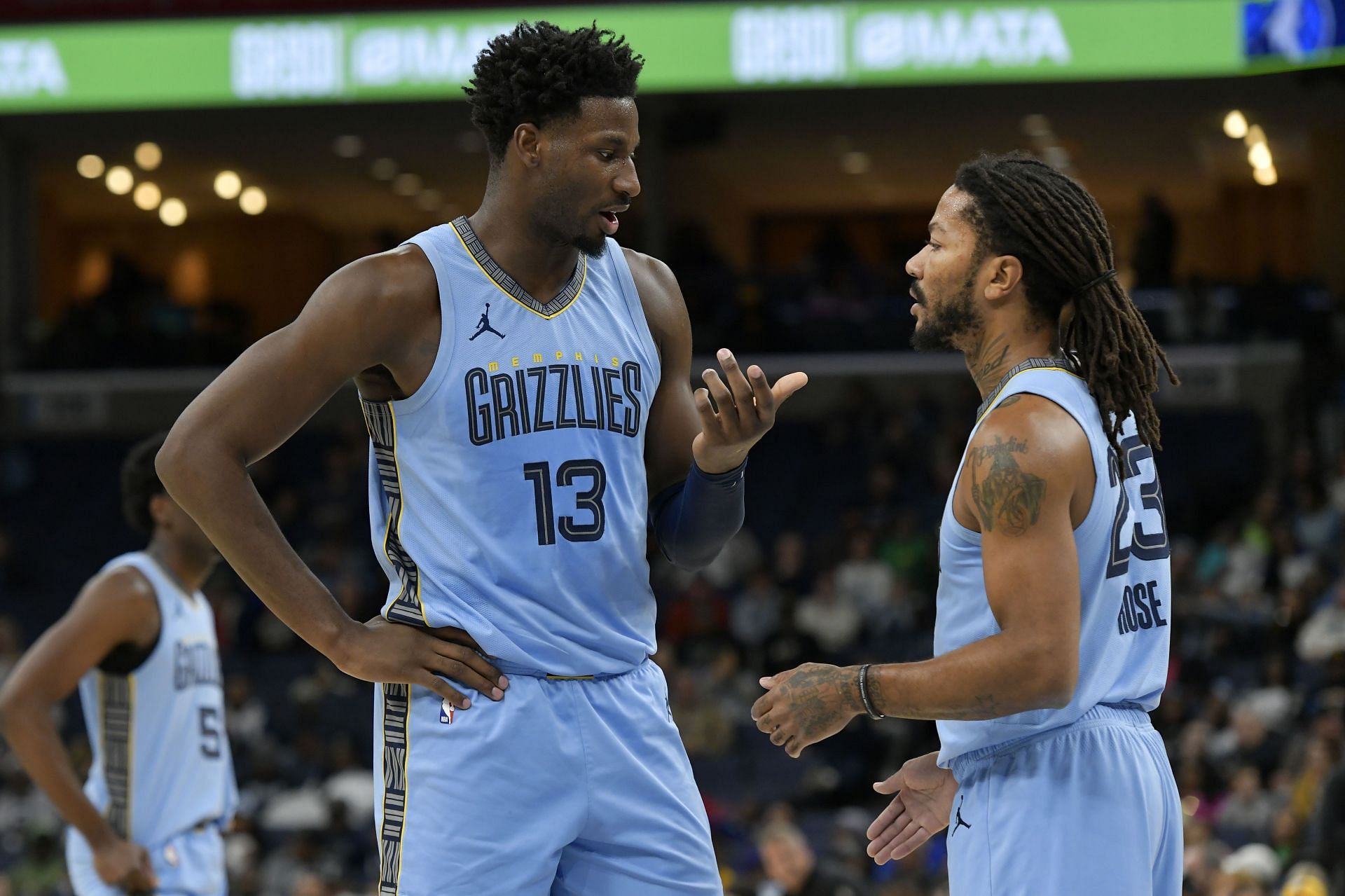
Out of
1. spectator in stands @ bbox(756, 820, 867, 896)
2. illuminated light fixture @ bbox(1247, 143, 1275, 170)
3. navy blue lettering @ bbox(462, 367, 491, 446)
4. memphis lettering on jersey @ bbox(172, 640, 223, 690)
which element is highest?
illuminated light fixture @ bbox(1247, 143, 1275, 170)

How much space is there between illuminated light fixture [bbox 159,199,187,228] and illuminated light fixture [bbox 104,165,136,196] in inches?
36.2

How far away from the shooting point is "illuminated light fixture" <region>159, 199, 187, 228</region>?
24.0m

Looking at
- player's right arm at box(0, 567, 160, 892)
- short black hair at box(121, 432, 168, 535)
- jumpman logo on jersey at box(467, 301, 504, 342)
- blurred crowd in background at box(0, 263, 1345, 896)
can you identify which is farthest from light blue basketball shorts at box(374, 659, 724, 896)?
blurred crowd in background at box(0, 263, 1345, 896)

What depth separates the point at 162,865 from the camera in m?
4.99

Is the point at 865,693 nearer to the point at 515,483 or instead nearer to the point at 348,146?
the point at 515,483

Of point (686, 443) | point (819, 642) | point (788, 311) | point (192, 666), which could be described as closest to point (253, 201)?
point (788, 311)

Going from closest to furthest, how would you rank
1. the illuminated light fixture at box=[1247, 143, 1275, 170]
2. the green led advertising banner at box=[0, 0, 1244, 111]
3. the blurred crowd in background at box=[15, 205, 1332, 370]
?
the green led advertising banner at box=[0, 0, 1244, 111] → the blurred crowd in background at box=[15, 205, 1332, 370] → the illuminated light fixture at box=[1247, 143, 1275, 170]

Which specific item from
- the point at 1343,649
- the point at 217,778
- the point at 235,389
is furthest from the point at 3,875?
the point at 235,389

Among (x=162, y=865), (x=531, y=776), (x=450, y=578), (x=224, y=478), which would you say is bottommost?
(x=162, y=865)

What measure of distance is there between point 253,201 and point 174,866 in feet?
66.4

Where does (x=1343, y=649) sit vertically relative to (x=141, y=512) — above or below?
below

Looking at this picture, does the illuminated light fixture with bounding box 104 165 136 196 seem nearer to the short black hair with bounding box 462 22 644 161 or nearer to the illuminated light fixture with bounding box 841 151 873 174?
the illuminated light fixture with bounding box 841 151 873 174

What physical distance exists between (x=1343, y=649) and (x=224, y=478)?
10028 mm

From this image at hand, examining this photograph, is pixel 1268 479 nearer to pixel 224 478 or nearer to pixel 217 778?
pixel 217 778
